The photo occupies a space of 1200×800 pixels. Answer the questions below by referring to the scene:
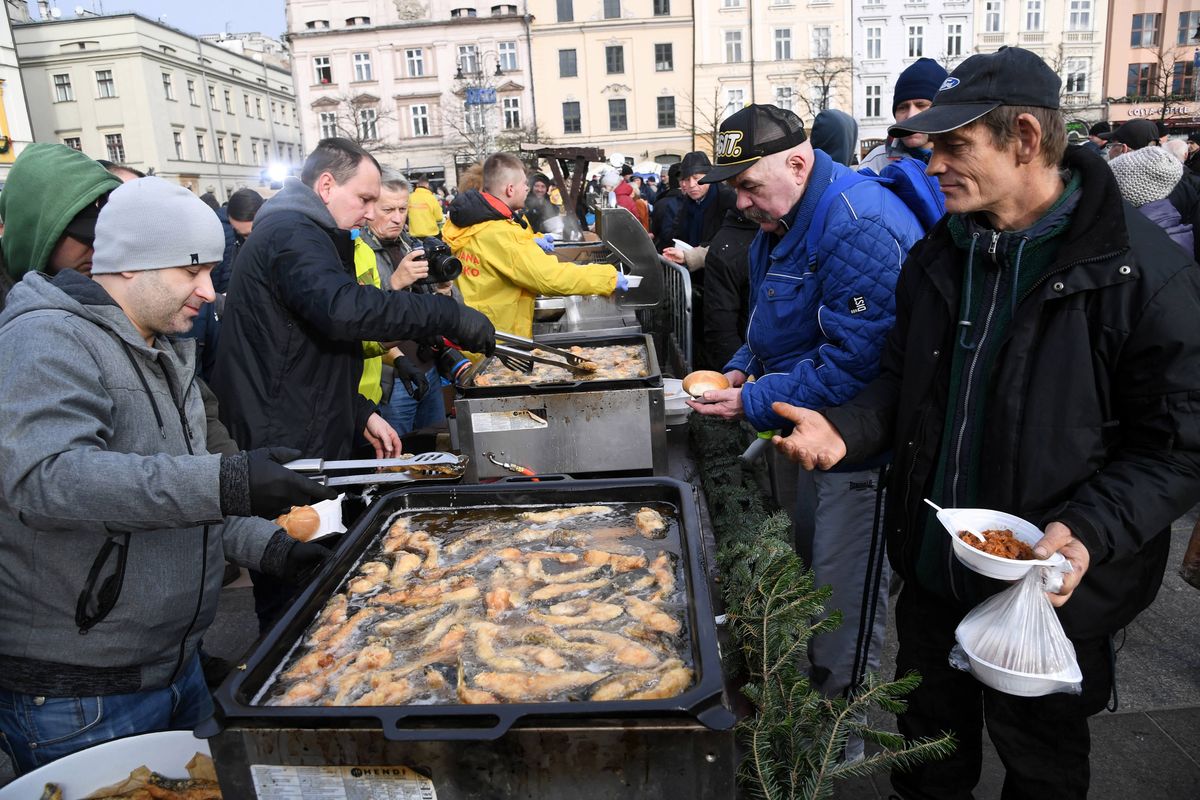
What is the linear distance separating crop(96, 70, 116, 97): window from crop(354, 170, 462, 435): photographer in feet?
149

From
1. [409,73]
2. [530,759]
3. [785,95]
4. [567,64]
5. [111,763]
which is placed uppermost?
[409,73]

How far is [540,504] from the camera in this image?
230 cm

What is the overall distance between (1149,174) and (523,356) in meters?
3.92

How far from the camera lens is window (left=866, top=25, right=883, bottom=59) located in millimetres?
42469

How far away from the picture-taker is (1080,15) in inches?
1639

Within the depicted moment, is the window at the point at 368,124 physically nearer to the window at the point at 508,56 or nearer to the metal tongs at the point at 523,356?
the window at the point at 508,56

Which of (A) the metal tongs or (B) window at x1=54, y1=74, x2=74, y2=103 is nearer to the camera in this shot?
(A) the metal tongs

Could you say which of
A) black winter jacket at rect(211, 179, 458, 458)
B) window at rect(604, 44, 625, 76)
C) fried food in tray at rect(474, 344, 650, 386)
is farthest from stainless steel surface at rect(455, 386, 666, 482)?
window at rect(604, 44, 625, 76)

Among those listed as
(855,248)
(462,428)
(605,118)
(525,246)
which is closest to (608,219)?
(525,246)

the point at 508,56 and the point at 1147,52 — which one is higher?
the point at 508,56

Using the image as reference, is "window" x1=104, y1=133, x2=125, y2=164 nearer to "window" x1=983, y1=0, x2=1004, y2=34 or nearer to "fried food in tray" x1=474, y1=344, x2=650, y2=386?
"fried food in tray" x1=474, y1=344, x2=650, y2=386

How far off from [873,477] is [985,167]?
1293mm

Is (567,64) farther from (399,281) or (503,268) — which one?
(399,281)

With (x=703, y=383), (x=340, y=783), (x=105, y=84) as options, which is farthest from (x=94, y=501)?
(x=105, y=84)
